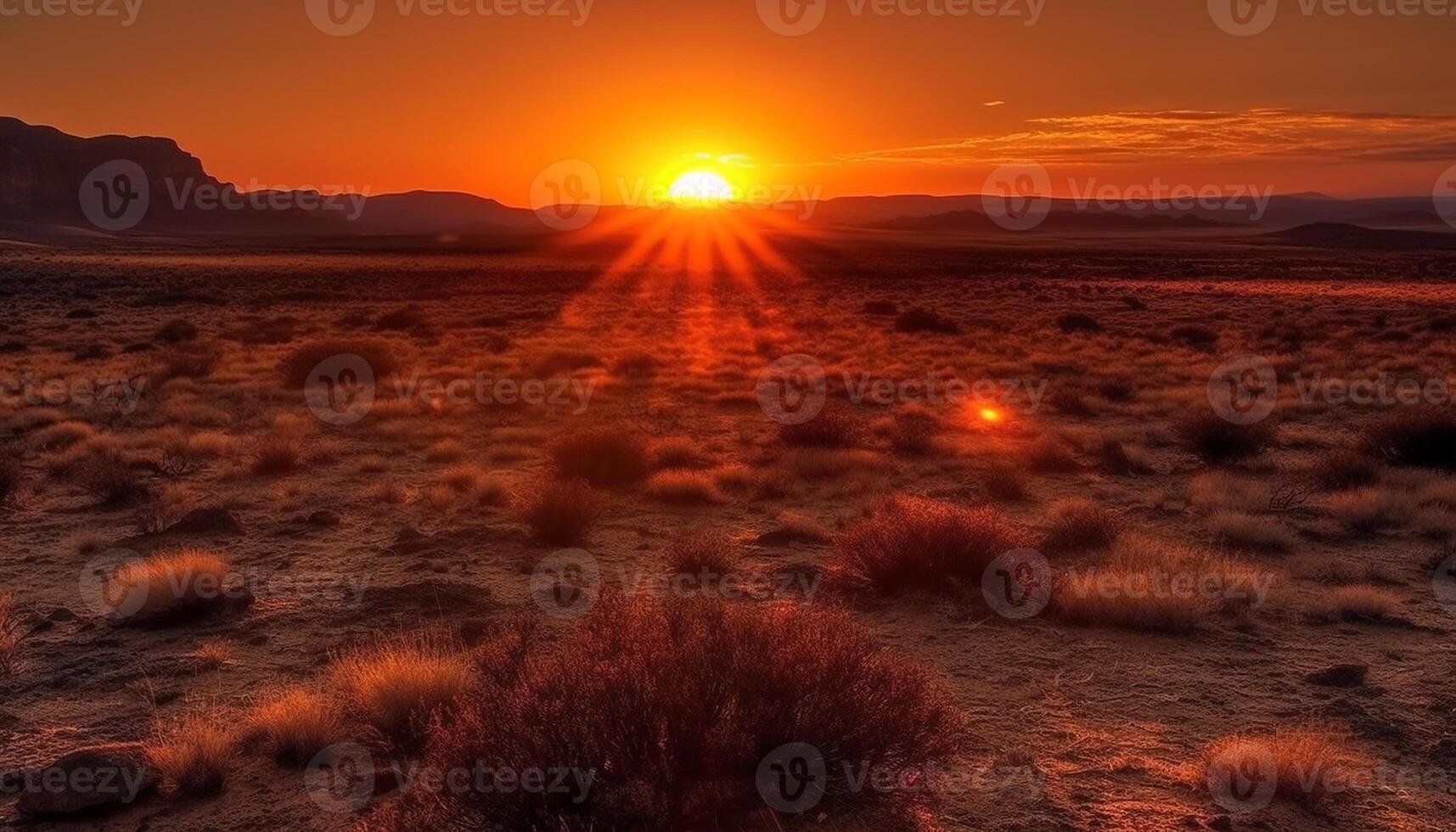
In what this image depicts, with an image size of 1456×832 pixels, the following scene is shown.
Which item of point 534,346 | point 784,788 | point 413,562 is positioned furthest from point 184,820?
point 534,346

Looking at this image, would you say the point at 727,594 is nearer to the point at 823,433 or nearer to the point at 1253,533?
the point at 1253,533

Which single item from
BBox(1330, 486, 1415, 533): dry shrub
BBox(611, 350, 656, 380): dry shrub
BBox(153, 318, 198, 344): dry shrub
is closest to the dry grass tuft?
BBox(611, 350, 656, 380): dry shrub

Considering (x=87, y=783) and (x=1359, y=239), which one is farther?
(x=1359, y=239)

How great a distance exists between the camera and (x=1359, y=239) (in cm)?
14800

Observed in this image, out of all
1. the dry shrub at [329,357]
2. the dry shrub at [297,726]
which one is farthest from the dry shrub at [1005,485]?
the dry shrub at [329,357]

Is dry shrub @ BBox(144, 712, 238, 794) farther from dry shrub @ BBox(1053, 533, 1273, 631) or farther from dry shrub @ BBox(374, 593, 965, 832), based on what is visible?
dry shrub @ BBox(1053, 533, 1273, 631)

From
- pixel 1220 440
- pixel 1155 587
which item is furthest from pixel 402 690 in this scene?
pixel 1220 440

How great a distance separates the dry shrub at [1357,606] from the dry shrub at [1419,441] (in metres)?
5.19

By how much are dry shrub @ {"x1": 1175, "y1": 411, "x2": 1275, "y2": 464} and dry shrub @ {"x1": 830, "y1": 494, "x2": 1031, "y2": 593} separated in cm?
591

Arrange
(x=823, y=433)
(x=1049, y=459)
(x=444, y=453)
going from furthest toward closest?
1. (x=823, y=433)
2. (x=444, y=453)
3. (x=1049, y=459)

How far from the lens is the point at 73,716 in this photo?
536cm

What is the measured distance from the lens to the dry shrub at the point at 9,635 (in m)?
6.00

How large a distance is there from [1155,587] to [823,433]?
6418mm

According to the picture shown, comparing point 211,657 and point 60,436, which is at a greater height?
point 60,436
